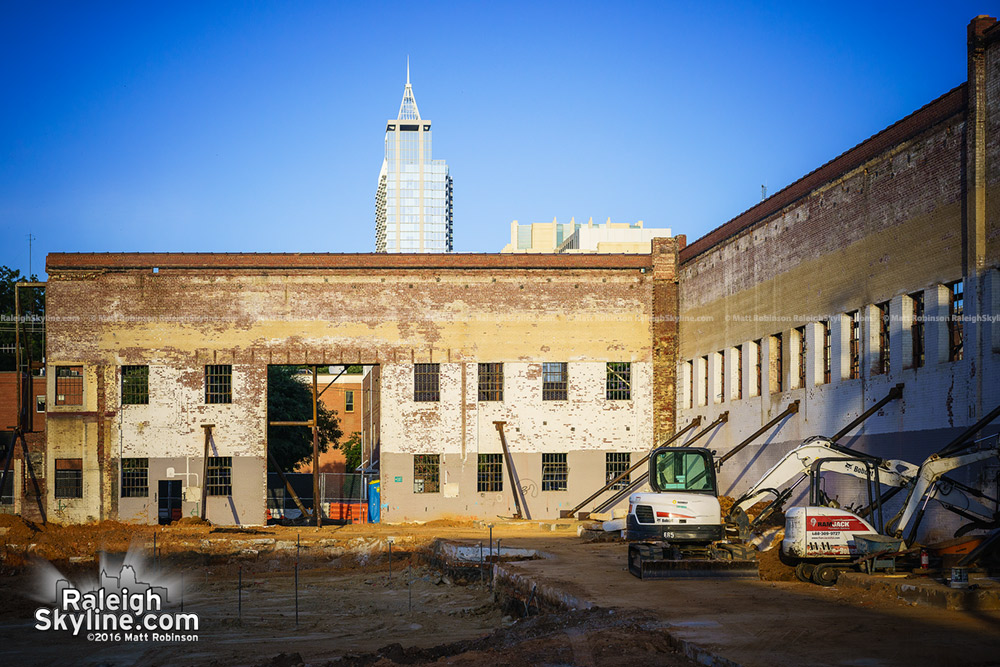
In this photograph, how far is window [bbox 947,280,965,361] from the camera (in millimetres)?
23609

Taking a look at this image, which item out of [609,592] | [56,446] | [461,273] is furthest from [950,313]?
[56,446]

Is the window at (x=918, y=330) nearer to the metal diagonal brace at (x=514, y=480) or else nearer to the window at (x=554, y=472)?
the window at (x=554, y=472)

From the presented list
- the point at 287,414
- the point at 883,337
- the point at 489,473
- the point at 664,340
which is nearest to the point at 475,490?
the point at 489,473

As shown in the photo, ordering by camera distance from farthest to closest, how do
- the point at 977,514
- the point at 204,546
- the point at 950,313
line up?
the point at 204,546 → the point at 950,313 → the point at 977,514

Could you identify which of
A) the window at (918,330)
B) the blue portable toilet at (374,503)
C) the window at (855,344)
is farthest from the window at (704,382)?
the window at (918,330)

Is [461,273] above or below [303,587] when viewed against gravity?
above

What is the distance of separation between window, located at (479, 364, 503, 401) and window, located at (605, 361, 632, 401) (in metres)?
4.04

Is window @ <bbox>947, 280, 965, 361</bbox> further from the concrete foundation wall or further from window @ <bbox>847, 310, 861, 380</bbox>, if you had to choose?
the concrete foundation wall

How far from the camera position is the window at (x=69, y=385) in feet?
129

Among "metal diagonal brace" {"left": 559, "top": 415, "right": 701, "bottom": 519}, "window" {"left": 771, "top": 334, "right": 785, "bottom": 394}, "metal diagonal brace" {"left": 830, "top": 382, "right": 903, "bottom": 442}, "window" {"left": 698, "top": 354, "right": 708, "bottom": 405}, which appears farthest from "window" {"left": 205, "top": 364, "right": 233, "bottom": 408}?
"metal diagonal brace" {"left": 830, "top": 382, "right": 903, "bottom": 442}

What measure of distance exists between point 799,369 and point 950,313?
749cm

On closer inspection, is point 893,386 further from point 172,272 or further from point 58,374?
point 58,374

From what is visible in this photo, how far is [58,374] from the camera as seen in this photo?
129 feet

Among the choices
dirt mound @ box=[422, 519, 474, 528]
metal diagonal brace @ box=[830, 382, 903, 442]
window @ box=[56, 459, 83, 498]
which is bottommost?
dirt mound @ box=[422, 519, 474, 528]
